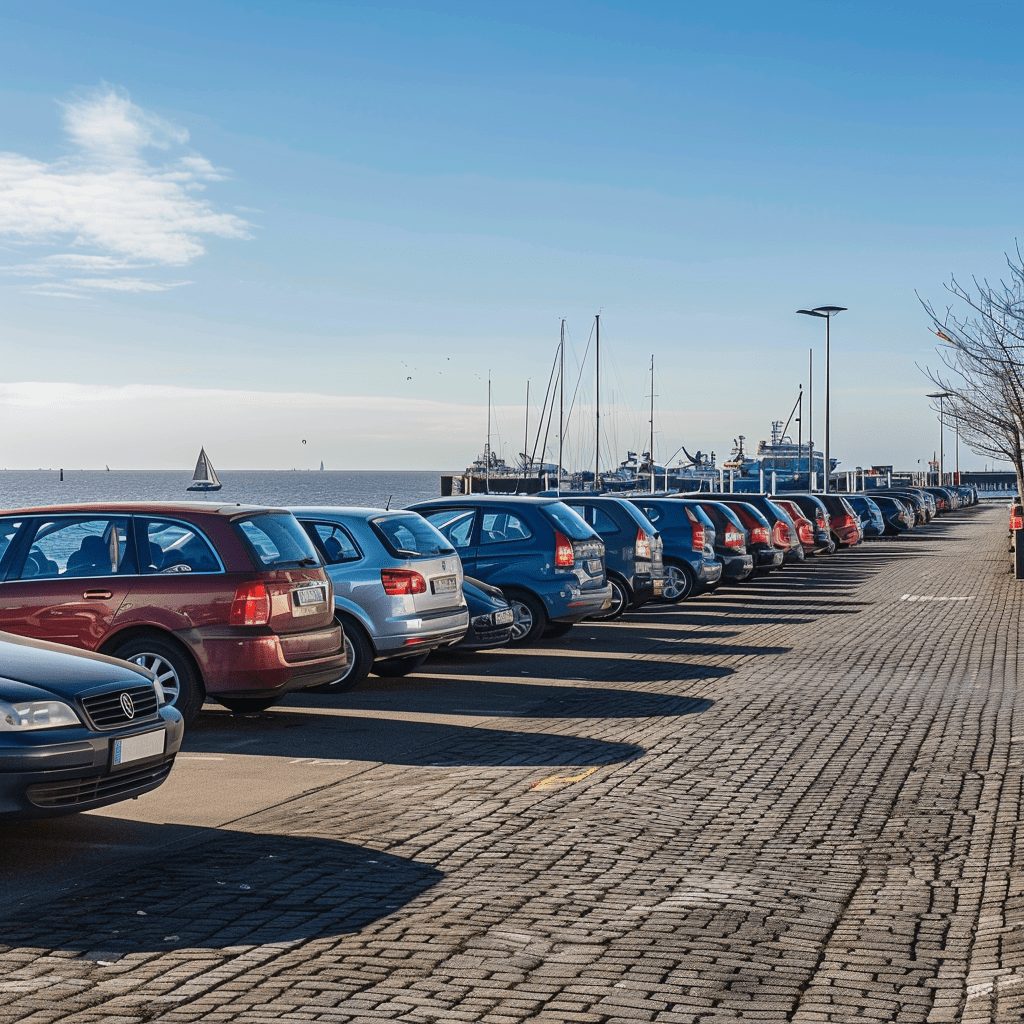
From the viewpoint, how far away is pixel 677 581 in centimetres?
2134

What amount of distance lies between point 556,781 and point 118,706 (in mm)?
2648

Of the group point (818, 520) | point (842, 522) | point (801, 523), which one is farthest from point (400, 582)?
point (842, 522)

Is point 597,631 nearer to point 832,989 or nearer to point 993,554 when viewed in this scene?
point 832,989

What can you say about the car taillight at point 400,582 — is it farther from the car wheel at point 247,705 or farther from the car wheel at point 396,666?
the car wheel at point 247,705

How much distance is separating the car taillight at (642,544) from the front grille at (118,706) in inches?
449

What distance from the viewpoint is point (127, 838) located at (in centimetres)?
696

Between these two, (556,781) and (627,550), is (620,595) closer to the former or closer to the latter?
(627,550)

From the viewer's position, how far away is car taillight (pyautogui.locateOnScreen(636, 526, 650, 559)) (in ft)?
59.0

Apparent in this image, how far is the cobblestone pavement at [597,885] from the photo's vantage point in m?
4.71

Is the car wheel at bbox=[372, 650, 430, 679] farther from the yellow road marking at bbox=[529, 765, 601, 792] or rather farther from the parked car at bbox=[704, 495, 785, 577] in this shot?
the parked car at bbox=[704, 495, 785, 577]

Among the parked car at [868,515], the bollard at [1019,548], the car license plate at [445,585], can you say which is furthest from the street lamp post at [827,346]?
the car license plate at [445,585]

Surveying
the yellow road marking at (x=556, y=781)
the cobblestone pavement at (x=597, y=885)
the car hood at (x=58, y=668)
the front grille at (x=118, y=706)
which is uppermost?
the car hood at (x=58, y=668)

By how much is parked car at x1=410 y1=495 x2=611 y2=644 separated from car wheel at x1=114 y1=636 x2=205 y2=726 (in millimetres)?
5773

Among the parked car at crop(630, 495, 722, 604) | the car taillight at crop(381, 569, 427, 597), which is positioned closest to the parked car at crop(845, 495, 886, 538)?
the parked car at crop(630, 495, 722, 604)
